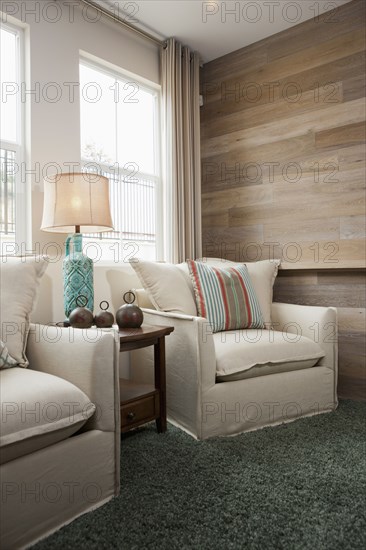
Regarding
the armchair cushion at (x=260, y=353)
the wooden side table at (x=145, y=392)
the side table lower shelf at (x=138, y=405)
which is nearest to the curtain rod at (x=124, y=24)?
the wooden side table at (x=145, y=392)

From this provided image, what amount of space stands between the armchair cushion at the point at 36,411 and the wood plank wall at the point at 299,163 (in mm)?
2003

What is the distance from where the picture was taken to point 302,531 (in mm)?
1356

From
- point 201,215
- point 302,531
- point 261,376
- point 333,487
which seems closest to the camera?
point 302,531

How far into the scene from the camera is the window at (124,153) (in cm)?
286

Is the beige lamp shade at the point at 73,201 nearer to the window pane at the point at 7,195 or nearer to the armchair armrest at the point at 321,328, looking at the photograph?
the window pane at the point at 7,195

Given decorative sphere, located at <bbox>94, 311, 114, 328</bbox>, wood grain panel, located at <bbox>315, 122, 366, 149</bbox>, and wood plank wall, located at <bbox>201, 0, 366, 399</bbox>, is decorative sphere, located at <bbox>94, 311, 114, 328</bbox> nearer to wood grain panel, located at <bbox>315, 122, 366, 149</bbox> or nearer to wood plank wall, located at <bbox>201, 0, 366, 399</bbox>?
wood plank wall, located at <bbox>201, 0, 366, 399</bbox>

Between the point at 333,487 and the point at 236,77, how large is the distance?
2.98 meters

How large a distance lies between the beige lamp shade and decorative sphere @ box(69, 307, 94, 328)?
1.50 feet

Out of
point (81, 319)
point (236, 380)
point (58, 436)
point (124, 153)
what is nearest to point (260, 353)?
point (236, 380)

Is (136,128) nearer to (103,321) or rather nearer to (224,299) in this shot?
(224,299)

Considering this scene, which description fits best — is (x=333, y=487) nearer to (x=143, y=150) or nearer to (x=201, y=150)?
(x=143, y=150)

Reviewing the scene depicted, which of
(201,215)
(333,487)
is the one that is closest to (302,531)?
(333,487)

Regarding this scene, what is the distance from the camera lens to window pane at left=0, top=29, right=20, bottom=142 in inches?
94.3

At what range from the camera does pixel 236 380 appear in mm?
2182
